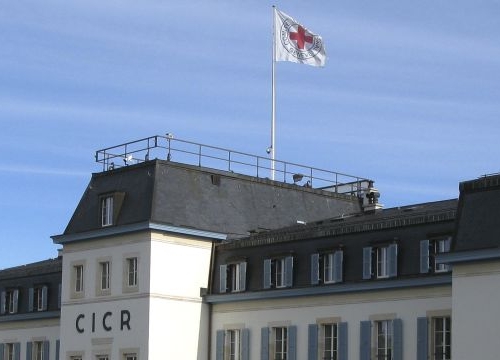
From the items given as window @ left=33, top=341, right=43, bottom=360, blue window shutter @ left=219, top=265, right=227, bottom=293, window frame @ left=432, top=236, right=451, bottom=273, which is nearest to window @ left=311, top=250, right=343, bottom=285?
window frame @ left=432, top=236, right=451, bottom=273

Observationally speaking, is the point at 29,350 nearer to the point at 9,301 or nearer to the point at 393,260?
the point at 9,301

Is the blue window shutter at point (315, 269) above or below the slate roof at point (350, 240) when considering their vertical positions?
below

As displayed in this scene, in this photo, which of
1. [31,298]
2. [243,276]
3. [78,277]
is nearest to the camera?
[243,276]

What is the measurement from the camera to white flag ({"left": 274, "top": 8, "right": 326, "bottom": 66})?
2896 inches

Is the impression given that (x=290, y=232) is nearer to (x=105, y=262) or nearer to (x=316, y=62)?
(x=105, y=262)

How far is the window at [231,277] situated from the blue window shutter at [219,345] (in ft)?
6.87

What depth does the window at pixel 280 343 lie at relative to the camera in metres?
58.0

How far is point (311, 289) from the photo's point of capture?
56344 mm

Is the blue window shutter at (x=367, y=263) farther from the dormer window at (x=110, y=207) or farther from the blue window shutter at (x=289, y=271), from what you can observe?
the dormer window at (x=110, y=207)

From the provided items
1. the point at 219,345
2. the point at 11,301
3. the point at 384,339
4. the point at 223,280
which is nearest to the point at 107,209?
the point at 223,280

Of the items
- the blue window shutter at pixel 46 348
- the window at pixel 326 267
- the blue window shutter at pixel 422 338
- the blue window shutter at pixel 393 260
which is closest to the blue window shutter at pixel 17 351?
the blue window shutter at pixel 46 348

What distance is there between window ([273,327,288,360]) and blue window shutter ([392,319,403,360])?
6.81m

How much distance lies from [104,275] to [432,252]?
18235 millimetres

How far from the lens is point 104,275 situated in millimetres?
62219
